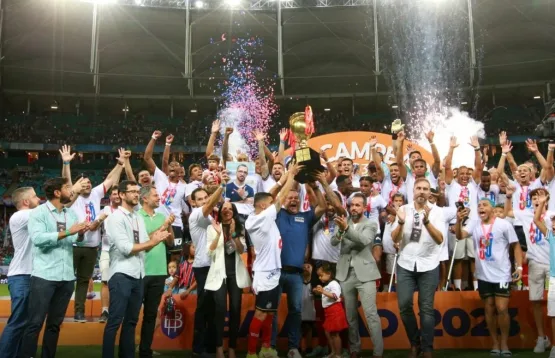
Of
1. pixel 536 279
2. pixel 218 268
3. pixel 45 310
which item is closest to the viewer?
pixel 45 310

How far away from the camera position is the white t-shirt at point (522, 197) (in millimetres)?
9367

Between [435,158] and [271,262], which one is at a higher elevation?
[435,158]

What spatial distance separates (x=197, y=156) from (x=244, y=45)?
8.54 meters

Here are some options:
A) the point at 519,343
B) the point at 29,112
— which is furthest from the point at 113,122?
the point at 519,343

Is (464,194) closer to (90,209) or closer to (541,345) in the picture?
(541,345)

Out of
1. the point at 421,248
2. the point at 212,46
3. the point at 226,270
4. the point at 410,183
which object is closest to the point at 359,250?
the point at 421,248

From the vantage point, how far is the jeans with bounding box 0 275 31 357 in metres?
6.36

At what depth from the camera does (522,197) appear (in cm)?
948

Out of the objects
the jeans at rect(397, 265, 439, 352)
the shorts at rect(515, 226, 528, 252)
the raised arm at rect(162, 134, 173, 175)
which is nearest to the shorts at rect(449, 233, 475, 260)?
the shorts at rect(515, 226, 528, 252)

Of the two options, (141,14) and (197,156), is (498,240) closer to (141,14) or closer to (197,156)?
(141,14)

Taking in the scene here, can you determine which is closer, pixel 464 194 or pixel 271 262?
pixel 271 262

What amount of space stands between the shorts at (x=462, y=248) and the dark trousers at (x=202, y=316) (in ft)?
13.4

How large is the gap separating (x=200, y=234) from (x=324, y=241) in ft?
5.46

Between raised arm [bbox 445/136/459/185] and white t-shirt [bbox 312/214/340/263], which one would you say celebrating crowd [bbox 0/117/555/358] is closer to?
white t-shirt [bbox 312/214/340/263]
